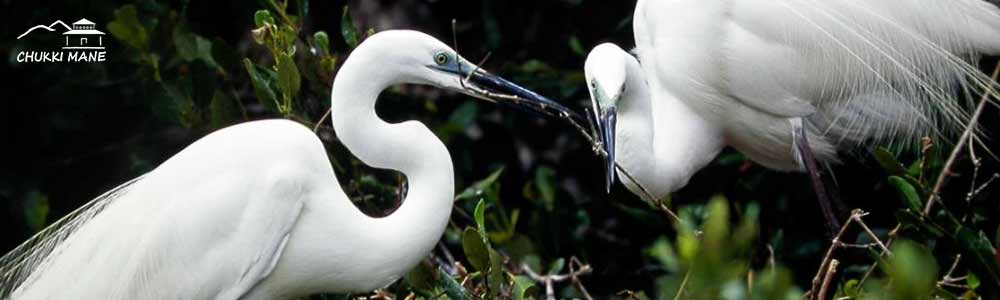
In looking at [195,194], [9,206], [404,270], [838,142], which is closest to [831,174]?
[838,142]

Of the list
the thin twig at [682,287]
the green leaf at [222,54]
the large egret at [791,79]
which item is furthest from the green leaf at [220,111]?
the thin twig at [682,287]

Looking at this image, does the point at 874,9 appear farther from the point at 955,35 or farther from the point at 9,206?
the point at 9,206

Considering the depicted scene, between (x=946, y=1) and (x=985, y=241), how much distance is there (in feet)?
3.42

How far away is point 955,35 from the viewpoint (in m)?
3.65

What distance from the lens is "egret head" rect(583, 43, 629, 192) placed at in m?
3.00

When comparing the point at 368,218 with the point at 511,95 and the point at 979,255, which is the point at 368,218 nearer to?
the point at 511,95

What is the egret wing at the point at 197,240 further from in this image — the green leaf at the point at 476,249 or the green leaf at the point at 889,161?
the green leaf at the point at 889,161

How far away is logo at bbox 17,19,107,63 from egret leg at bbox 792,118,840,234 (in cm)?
176

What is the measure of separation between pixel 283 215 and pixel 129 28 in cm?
122

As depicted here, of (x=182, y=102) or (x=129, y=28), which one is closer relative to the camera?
(x=182, y=102)

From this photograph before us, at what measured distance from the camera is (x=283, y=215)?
2.60m

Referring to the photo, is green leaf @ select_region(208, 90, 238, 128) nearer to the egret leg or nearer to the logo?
the logo

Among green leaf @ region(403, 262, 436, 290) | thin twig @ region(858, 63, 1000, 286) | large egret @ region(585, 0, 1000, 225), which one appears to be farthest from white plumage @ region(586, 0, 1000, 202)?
green leaf @ region(403, 262, 436, 290)

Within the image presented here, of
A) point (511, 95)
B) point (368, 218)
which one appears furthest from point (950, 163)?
point (368, 218)
